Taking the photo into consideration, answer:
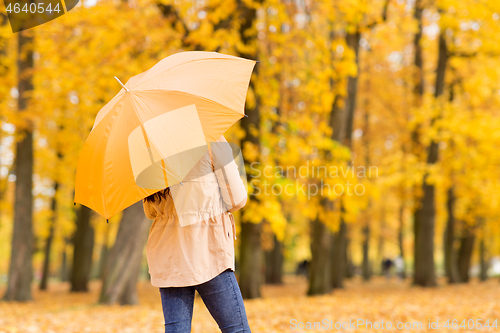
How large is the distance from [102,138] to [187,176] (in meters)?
0.70

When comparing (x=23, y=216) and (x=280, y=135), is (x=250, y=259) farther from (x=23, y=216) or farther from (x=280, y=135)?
(x=23, y=216)

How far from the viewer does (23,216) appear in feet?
35.2

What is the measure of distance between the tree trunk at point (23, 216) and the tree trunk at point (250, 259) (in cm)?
534

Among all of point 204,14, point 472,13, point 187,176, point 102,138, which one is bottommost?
point 187,176

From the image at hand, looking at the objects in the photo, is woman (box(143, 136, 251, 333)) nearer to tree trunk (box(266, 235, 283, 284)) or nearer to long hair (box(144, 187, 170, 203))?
long hair (box(144, 187, 170, 203))

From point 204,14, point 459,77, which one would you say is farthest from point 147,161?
point 459,77

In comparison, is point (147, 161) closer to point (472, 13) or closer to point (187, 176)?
point (187, 176)

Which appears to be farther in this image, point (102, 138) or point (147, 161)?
point (102, 138)

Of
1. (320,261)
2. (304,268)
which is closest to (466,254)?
(320,261)

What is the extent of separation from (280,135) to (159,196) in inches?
229

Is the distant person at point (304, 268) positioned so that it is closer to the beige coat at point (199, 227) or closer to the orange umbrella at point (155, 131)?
the orange umbrella at point (155, 131)

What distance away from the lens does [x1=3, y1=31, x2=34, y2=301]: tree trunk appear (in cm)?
1063

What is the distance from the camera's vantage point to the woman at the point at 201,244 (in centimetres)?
218

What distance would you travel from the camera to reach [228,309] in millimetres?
2229
